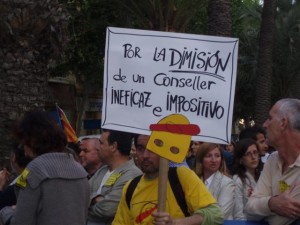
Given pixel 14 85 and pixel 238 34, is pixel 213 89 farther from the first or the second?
pixel 238 34

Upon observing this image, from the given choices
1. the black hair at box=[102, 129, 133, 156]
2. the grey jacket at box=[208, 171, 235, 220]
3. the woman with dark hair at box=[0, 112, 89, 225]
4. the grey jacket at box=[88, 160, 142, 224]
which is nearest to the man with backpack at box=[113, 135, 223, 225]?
the woman with dark hair at box=[0, 112, 89, 225]

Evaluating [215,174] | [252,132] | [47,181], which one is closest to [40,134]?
[47,181]

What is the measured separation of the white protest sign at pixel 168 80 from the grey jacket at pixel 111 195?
2.72ft

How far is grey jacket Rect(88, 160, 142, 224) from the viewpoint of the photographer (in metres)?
5.01

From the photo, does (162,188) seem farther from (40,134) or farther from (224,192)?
(224,192)

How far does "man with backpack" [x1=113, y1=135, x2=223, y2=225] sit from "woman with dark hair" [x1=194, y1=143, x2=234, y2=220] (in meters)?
1.97

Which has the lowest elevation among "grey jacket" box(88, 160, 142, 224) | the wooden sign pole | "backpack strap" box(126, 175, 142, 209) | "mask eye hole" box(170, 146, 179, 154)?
"grey jacket" box(88, 160, 142, 224)

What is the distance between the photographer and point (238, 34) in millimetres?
32125

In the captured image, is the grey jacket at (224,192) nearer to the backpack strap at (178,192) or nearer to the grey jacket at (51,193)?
the backpack strap at (178,192)

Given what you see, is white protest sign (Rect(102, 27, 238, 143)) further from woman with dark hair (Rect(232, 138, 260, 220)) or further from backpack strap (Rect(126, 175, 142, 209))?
woman with dark hair (Rect(232, 138, 260, 220))

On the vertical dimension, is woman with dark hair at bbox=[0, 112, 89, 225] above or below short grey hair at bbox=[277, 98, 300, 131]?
below

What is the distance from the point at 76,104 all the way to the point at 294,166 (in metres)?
28.8

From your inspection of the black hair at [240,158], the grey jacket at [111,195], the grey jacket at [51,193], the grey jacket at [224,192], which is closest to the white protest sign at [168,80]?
the grey jacket at [51,193]

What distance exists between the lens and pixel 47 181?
397cm
